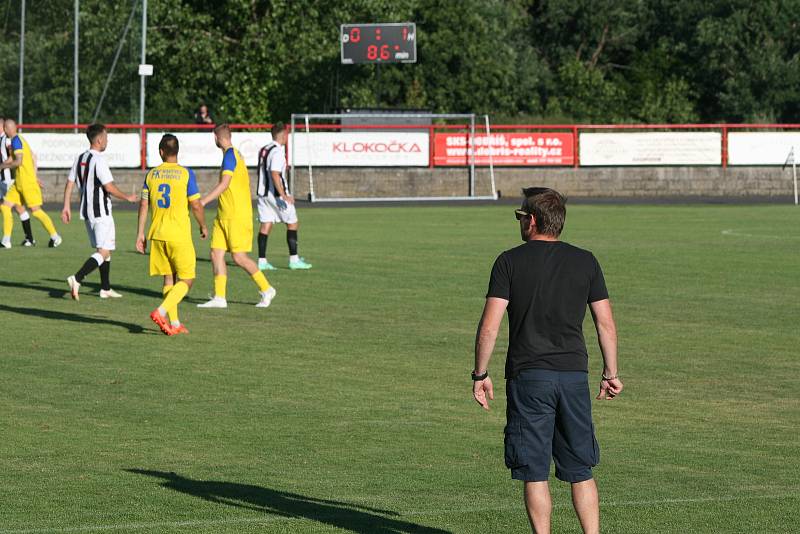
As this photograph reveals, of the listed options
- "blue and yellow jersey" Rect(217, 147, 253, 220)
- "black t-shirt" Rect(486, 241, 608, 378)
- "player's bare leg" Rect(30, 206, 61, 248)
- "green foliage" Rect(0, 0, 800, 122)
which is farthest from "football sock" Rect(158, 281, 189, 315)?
"green foliage" Rect(0, 0, 800, 122)

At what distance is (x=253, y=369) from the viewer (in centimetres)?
1156

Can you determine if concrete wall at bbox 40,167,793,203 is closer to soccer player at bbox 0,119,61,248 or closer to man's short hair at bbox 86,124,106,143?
soccer player at bbox 0,119,61,248

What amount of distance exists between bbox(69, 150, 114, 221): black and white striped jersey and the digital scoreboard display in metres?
27.9

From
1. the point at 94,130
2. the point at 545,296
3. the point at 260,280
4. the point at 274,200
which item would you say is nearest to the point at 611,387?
the point at 545,296

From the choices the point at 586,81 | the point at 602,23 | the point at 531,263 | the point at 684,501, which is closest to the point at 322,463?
the point at 684,501

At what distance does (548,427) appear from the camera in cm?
601

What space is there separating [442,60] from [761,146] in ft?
52.1

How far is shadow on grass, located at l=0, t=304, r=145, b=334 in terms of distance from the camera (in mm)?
14188

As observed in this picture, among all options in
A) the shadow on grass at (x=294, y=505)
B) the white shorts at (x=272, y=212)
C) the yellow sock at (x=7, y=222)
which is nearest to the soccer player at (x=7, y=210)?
the yellow sock at (x=7, y=222)

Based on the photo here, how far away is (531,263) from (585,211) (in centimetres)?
2971

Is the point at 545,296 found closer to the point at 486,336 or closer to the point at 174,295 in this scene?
the point at 486,336

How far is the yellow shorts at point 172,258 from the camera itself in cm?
1369

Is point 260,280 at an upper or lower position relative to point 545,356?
lower

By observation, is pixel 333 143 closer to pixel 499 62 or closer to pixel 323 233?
pixel 323 233
